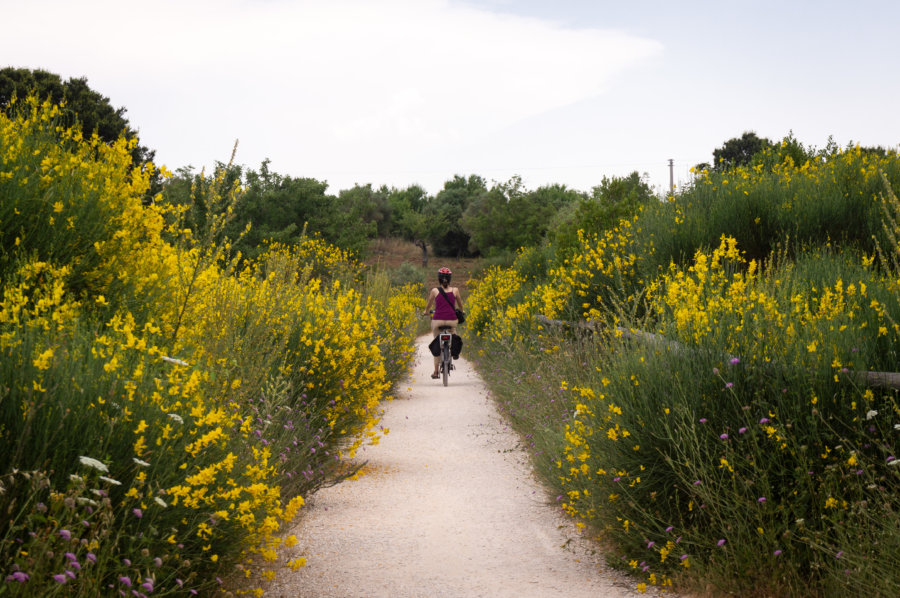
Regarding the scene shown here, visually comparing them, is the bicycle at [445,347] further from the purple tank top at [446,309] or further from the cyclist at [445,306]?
the purple tank top at [446,309]

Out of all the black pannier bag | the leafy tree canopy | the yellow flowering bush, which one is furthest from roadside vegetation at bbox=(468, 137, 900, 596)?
the leafy tree canopy

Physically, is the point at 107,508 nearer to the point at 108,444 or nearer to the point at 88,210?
the point at 108,444

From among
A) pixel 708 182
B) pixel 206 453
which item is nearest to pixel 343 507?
pixel 206 453

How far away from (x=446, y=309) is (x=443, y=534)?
349 inches

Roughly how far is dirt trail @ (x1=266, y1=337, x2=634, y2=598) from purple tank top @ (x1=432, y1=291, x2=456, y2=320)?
206 inches

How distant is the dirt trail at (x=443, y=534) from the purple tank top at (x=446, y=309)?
523 centimetres

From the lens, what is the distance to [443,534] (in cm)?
564

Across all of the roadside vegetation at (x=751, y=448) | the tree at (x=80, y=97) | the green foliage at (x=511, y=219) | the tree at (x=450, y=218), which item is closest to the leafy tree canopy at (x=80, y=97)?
the tree at (x=80, y=97)

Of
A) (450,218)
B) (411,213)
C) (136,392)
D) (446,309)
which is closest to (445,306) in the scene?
(446,309)

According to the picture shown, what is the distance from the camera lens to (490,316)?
66.5ft

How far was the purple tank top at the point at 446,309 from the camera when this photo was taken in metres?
14.3

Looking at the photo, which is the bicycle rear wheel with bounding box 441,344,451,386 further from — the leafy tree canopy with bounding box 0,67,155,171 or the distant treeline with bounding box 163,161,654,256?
the leafy tree canopy with bounding box 0,67,155,171

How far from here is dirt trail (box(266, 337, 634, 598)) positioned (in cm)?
455

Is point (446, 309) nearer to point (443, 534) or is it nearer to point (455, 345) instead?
point (455, 345)
